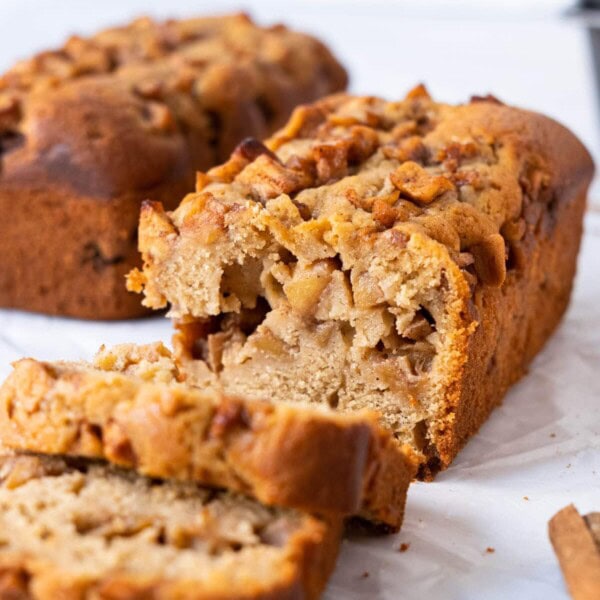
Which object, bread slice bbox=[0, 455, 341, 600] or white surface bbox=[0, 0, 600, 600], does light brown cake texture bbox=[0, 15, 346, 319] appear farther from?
bread slice bbox=[0, 455, 341, 600]

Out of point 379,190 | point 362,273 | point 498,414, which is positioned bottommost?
point 498,414

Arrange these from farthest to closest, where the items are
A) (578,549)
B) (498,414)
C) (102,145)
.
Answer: (102,145) → (498,414) → (578,549)

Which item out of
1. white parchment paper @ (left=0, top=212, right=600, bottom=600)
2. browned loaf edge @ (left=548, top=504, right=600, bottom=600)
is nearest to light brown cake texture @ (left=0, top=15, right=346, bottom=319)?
white parchment paper @ (left=0, top=212, right=600, bottom=600)

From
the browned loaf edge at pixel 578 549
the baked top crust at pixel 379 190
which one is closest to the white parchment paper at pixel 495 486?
the browned loaf edge at pixel 578 549

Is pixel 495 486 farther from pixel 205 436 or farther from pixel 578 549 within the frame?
pixel 205 436

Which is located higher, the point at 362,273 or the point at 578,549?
the point at 362,273

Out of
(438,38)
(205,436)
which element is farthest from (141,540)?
(438,38)

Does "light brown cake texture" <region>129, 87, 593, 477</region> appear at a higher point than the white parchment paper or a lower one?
higher
